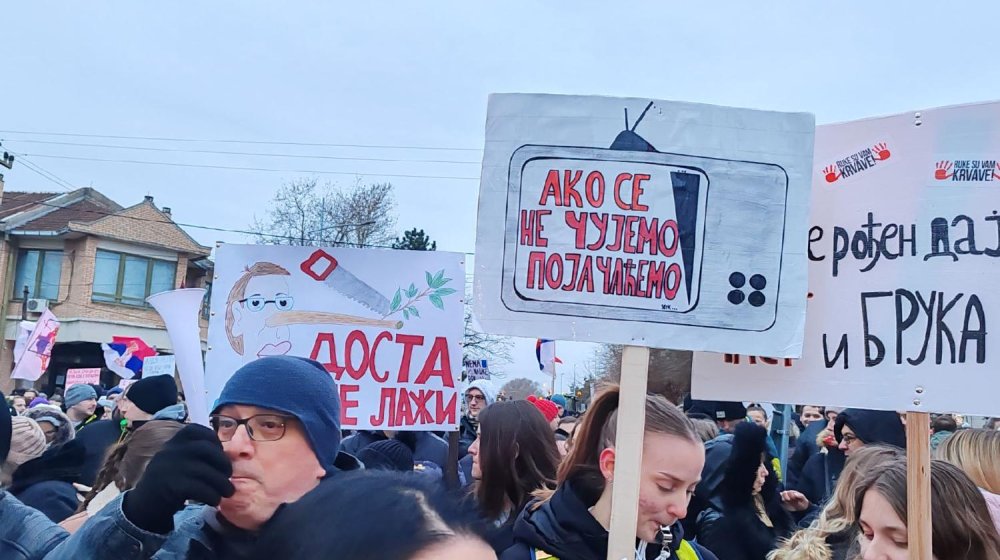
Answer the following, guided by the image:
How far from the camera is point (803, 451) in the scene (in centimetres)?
743

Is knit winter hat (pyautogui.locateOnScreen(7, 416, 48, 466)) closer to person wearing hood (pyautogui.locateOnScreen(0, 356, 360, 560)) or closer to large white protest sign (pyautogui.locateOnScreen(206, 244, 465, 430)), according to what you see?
large white protest sign (pyautogui.locateOnScreen(206, 244, 465, 430))

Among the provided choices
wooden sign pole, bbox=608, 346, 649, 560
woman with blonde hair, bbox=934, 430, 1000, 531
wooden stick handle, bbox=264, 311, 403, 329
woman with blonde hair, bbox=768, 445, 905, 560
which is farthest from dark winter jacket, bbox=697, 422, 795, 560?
wooden stick handle, bbox=264, 311, 403, 329

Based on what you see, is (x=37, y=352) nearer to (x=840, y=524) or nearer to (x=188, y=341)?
(x=188, y=341)

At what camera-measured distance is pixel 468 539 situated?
4.04ft

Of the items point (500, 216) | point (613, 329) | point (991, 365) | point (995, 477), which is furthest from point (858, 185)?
point (995, 477)

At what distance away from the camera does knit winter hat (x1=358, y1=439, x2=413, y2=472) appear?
541 centimetres

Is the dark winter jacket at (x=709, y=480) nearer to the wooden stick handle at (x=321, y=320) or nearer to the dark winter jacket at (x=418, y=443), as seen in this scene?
the wooden stick handle at (x=321, y=320)

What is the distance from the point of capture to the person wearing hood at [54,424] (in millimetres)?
6720

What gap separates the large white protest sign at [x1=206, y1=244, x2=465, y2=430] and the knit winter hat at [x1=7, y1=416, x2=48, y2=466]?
52.1 inches

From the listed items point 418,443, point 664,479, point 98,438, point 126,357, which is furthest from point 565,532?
point 126,357

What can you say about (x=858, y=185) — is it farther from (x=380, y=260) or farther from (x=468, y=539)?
(x=380, y=260)

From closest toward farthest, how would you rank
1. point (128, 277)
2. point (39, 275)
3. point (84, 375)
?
point (84, 375) < point (39, 275) < point (128, 277)

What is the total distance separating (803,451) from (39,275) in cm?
3251

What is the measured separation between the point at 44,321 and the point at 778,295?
1644 centimetres
